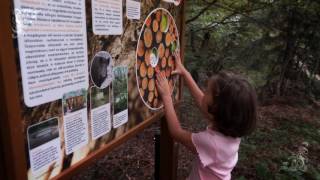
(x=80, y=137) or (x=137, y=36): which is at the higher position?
(x=137, y=36)

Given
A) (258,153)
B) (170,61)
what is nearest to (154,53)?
(170,61)

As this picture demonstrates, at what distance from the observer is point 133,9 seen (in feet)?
5.75

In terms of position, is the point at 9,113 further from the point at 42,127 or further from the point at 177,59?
the point at 177,59

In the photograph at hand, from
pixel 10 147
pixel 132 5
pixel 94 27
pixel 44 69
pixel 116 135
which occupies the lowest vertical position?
pixel 116 135

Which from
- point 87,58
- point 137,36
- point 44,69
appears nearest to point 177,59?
point 137,36

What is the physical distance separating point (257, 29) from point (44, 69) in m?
5.92

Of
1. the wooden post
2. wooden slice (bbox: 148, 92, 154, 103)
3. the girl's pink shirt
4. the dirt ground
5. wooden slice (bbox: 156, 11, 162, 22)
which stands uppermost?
wooden slice (bbox: 156, 11, 162, 22)

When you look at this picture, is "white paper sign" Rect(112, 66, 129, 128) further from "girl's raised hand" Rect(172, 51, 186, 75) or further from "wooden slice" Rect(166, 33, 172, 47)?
"girl's raised hand" Rect(172, 51, 186, 75)

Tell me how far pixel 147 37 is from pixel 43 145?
994mm

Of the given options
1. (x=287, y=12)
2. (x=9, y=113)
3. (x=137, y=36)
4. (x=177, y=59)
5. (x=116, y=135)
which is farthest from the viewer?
(x=287, y=12)

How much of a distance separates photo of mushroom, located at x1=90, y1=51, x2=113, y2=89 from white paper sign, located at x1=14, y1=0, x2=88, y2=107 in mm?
66

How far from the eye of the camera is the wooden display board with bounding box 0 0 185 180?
1032mm

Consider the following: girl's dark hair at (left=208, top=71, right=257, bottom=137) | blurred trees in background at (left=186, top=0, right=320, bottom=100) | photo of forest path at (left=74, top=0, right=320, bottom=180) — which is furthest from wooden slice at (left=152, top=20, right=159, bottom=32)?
blurred trees in background at (left=186, top=0, right=320, bottom=100)

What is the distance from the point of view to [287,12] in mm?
6340
